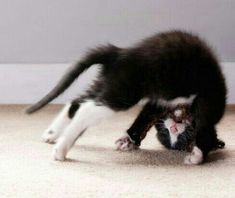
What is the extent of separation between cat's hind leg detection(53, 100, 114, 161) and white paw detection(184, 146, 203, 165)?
0.26 m

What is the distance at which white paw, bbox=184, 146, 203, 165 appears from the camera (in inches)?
57.8

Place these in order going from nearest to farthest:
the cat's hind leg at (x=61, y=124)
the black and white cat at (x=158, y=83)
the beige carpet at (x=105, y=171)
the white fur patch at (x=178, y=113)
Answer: the beige carpet at (x=105, y=171) → the black and white cat at (x=158, y=83) → the white fur patch at (x=178, y=113) → the cat's hind leg at (x=61, y=124)

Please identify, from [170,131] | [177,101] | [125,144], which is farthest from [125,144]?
[177,101]

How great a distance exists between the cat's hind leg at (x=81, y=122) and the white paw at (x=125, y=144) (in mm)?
208

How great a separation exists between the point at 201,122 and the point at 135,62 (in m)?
0.25

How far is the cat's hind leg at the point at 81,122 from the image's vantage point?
1.45 metres

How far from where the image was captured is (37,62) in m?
2.42

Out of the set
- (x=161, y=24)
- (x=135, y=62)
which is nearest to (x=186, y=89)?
(x=135, y=62)

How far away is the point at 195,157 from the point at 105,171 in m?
0.28

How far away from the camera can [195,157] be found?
4.83ft

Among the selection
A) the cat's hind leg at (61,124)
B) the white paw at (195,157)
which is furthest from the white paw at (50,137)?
the white paw at (195,157)

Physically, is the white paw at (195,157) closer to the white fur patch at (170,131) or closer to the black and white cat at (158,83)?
the black and white cat at (158,83)

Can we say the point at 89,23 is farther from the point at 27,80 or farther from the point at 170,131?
the point at 170,131

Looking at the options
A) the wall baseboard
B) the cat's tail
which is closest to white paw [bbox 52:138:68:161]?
the cat's tail
